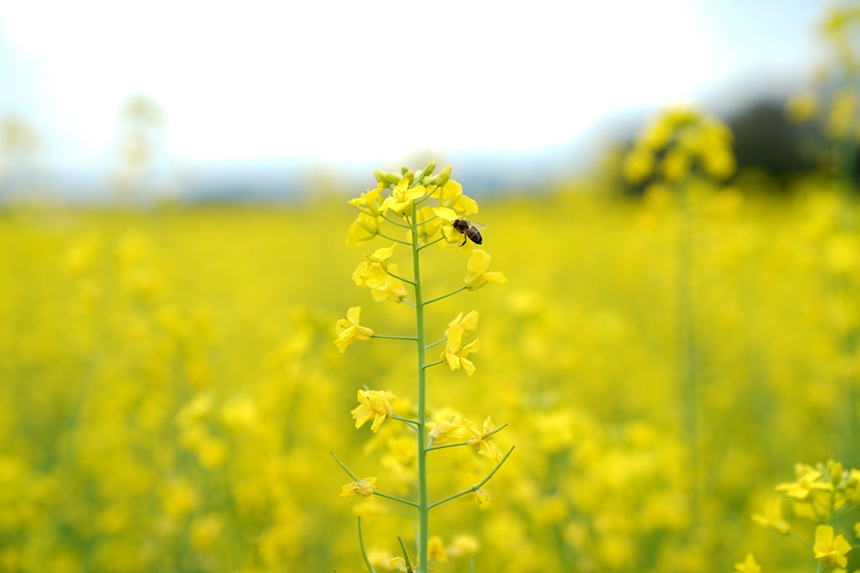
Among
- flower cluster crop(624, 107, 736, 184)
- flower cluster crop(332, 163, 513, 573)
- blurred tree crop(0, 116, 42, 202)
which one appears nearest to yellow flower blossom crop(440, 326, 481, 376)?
flower cluster crop(332, 163, 513, 573)

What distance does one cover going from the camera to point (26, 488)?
11.0 ft

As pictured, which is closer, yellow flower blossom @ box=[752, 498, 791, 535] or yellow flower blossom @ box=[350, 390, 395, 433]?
yellow flower blossom @ box=[350, 390, 395, 433]

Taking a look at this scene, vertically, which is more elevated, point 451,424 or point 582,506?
point 451,424

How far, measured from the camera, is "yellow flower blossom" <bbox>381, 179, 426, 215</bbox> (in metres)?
1.36

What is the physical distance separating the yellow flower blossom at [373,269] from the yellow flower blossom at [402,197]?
11 centimetres

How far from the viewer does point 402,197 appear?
1.40m

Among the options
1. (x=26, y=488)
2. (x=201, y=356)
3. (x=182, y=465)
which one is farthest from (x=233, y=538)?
(x=26, y=488)

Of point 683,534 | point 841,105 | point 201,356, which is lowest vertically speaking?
point 683,534

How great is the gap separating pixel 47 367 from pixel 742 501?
6.68 meters

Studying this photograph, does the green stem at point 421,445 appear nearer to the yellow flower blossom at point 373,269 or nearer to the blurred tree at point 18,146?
the yellow flower blossom at point 373,269

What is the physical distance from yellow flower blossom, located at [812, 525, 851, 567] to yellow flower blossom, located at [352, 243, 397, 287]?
1.22 metres

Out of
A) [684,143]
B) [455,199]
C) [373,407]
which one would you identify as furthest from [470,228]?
[684,143]

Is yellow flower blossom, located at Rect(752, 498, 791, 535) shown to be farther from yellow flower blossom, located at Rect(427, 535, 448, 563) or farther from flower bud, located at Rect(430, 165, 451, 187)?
flower bud, located at Rect(430, 165, 451, 187)

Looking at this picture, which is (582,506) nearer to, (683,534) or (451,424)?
(683,534)
